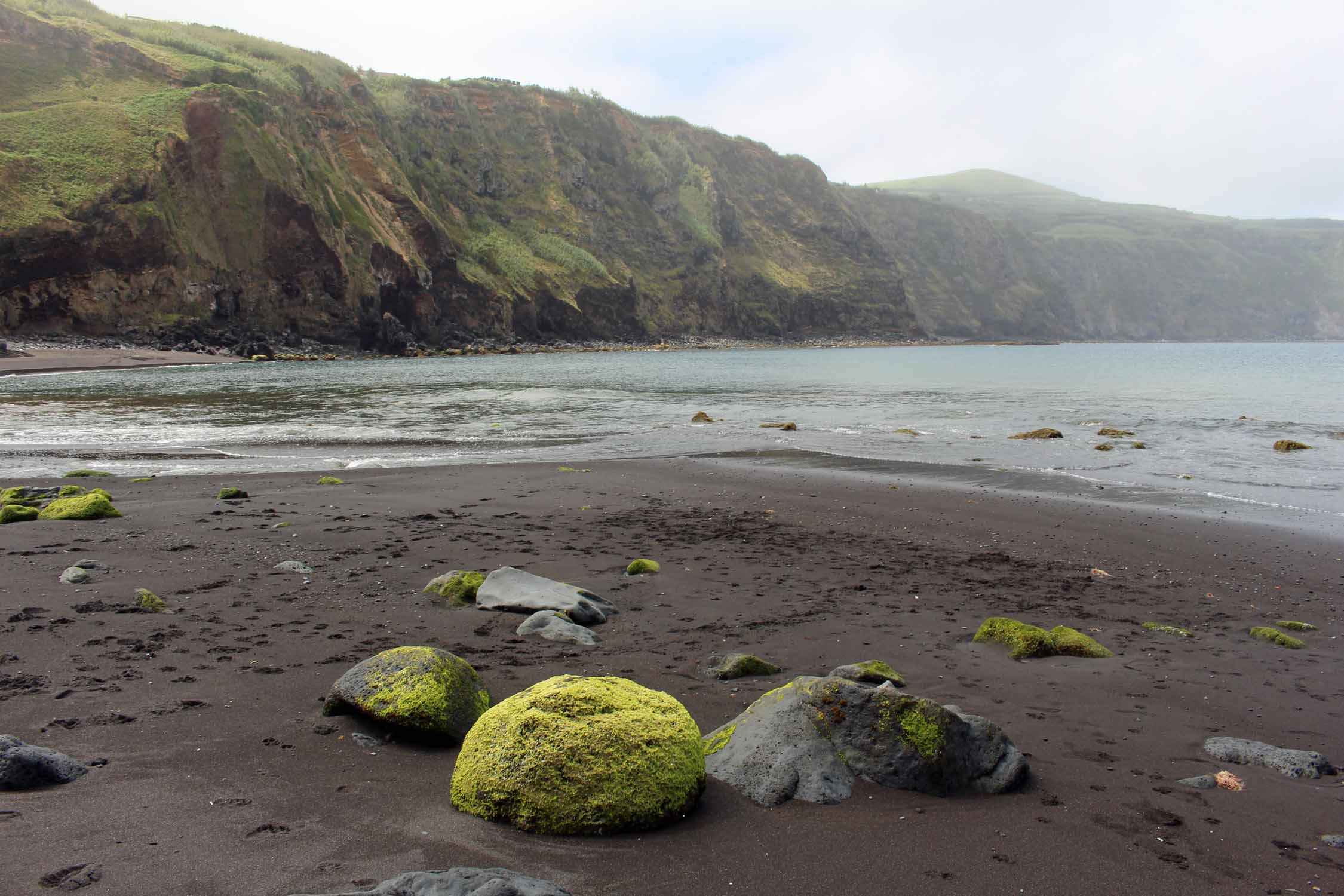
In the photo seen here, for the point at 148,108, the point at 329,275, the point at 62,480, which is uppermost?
the point at 148,108

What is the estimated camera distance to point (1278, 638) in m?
6.94

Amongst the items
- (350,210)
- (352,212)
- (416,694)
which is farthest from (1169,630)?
(350,210)

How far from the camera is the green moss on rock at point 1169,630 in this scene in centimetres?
711

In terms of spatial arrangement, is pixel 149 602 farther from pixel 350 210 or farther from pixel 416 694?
pixel 350 210

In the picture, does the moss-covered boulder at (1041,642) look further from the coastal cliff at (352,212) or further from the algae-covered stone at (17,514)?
the coastal cliff at (352,212)

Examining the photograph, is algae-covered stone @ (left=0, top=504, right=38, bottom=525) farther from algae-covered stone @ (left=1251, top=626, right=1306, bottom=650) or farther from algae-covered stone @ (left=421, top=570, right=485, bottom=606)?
algae-covered stone @ (left=1251, top=626, right=1306, bottom=650)

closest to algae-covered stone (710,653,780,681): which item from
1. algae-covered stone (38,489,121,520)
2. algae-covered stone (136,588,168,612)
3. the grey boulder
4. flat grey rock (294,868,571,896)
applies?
the grey boulder

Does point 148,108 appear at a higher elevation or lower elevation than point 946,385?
higher

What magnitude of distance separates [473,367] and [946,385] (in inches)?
1334

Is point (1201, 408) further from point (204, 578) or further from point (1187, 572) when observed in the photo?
point (204, 578)

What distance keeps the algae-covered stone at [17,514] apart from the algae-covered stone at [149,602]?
4.61 metres

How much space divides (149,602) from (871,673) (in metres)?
5.78

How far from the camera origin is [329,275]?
232 ft

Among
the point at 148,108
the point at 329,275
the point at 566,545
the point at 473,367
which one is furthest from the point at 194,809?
the point at 148,108
